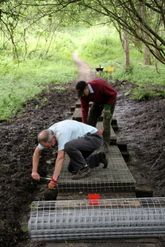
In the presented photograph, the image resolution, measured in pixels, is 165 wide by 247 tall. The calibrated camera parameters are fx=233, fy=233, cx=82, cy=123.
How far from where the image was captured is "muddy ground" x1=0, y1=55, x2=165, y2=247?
3.97 meters

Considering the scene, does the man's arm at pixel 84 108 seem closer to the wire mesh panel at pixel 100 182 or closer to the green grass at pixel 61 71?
the wire mesh panel at pixel 100 182

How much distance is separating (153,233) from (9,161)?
377 cm

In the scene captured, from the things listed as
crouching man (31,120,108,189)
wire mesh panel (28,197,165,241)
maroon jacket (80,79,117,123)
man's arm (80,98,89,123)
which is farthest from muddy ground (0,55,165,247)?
maroon jacket (80,79,117,123)

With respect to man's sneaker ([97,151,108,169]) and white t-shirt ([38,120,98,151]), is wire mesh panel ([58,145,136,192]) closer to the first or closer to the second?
man's sneaker ([97,151,108,169])

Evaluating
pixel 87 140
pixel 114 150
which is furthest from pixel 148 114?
pixel 87 140

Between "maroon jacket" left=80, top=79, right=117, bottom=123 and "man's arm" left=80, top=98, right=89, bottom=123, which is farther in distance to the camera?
"man's arm" left=80, top=98, right=89, bottom=123

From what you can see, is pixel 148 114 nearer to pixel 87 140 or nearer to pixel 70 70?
pixel 87 140

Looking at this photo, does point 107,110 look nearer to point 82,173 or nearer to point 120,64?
point 82,173

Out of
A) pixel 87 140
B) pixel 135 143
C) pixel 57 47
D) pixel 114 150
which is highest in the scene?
pixel 57 47

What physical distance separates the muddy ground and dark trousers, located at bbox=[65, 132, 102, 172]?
3.90ft

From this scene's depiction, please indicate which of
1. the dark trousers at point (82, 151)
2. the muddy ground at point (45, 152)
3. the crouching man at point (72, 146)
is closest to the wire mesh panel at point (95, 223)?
the muddy ground at point (45, 152)

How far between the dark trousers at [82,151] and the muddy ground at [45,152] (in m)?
1.19

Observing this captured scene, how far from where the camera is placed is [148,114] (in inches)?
334

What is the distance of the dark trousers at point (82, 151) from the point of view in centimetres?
385
